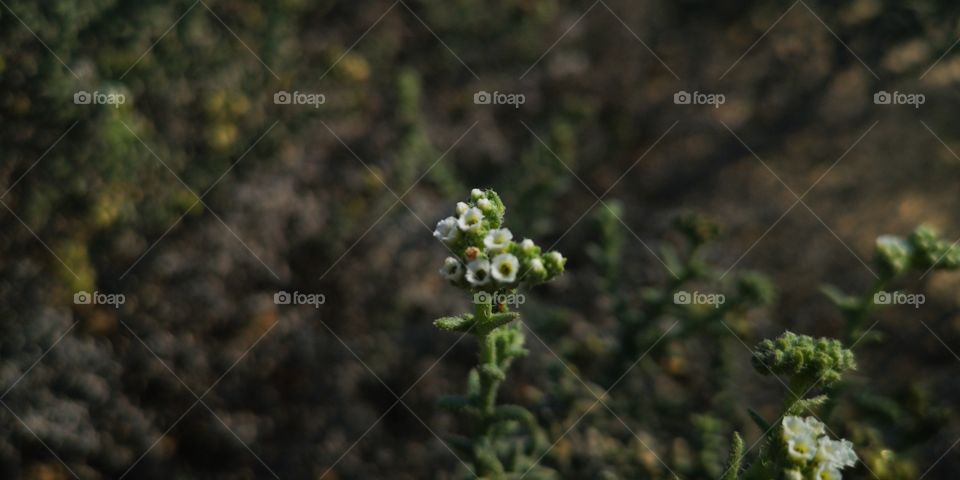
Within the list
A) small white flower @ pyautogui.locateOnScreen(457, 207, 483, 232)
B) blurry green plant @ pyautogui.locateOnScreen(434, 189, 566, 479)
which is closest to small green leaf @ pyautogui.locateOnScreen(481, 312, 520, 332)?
blurry green plant @ pyautogui.locateOnScreen(434, 189, 566, 479)

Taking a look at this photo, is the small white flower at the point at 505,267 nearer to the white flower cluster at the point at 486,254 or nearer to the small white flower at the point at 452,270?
the white flower cluster at the point at 486,254

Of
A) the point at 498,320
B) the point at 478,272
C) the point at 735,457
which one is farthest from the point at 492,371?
the point at 735,457

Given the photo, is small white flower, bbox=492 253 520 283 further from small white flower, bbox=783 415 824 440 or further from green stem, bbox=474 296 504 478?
small white flower, bbox=783 415 824 440

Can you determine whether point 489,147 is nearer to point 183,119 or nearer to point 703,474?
point 183,119

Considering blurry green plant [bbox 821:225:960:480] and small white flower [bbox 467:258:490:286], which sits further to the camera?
blurry green plant [bbox 821:225:960:480]

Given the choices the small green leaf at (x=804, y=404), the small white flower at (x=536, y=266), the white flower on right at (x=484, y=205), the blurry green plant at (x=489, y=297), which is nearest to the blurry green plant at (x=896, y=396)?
the small green leaf at (x=804, y=404)

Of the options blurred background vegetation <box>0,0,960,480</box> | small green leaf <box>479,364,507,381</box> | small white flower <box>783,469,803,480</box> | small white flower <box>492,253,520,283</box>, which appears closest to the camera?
small white flower <box>783,469,803,480</box>

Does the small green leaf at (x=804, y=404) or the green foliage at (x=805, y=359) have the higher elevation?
the green foliage at (x=805, y=359)

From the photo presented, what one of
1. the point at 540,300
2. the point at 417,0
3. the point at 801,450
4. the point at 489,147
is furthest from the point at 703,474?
the point at 417,0
